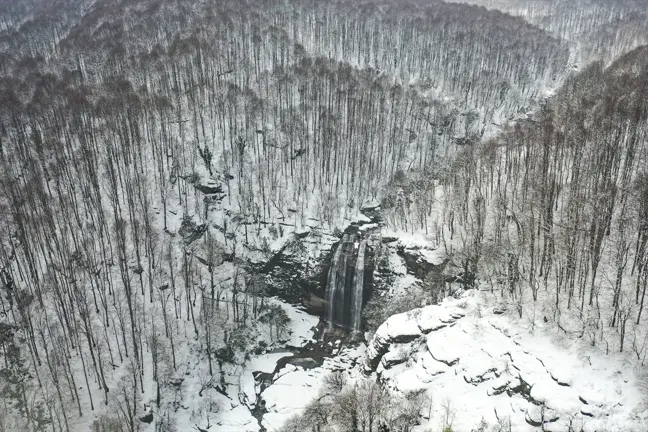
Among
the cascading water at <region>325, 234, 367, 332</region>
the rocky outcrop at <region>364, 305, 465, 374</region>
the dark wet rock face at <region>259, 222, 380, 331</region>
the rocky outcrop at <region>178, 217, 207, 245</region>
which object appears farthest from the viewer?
the rocky outcrop at <region>178, 217, 207, 245</region>

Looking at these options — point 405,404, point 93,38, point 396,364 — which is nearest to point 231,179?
point 396,364

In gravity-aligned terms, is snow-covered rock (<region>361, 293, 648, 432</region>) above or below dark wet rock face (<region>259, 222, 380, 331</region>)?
above

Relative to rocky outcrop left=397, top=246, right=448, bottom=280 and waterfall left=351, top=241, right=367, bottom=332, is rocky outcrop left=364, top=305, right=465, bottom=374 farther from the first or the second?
waterfall left=351, top=241, right=367, bottom=332

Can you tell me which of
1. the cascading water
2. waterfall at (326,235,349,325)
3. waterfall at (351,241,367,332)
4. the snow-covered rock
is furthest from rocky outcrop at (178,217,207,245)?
the snow-covered rock

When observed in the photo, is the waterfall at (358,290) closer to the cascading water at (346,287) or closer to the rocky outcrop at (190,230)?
the cascading water at (346,287)

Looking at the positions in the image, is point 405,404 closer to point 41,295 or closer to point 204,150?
point 41,295

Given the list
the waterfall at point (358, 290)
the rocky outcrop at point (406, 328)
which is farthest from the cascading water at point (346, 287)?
the rocky outcrop at point (406, 328)
